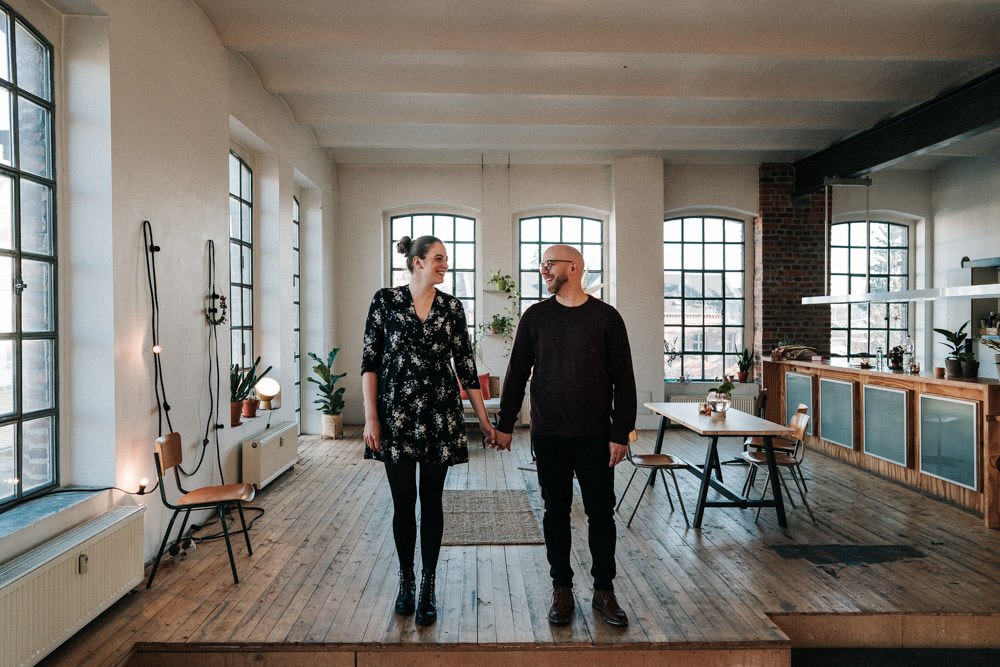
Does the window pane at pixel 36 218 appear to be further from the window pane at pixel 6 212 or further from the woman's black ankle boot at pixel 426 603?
the woman's black ankle boot at pixel 426 603

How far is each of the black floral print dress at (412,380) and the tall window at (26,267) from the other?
167 cm

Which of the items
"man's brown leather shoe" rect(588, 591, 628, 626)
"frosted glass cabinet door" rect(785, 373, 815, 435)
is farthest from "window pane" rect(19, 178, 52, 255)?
"frosted glass cabinet door" rect(785, 373, 815, 435)

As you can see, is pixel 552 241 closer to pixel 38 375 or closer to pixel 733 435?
pixel 733 435

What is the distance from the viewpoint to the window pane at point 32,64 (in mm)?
3096

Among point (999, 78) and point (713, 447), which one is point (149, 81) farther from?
point (999, 78)

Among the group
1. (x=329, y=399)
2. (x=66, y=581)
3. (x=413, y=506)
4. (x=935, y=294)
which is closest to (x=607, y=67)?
(x=935, y=294)

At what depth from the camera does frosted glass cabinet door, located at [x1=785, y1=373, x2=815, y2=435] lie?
750 cm

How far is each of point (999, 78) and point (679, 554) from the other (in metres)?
4.70

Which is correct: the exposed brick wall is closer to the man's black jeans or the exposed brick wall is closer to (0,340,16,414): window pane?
the man's black jeans

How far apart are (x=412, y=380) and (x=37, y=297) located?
6.44 ft

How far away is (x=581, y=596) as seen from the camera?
338 centimetres

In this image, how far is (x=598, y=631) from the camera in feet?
9.76

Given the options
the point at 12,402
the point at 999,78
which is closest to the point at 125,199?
the point at 12,402

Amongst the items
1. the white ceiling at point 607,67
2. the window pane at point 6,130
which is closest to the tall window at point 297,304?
the white ceiling at point 607,67
